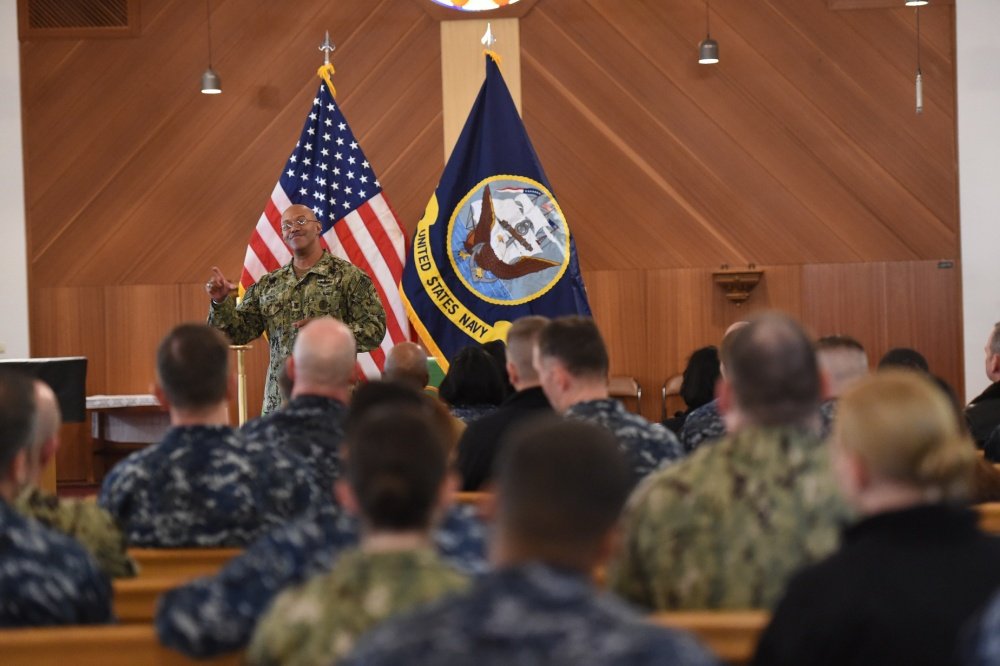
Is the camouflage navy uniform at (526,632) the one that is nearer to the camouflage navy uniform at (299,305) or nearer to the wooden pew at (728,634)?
the wooden pew at (728,634)

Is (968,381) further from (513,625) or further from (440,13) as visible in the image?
(513,625)

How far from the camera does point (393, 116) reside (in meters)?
9.75

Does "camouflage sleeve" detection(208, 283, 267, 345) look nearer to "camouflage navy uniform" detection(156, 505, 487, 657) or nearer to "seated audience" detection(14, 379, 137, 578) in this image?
"seated audience" detection(14, 379, 137, 578)

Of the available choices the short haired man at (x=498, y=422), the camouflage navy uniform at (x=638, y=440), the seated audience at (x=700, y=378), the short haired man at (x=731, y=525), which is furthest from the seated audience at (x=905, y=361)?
the short haired man at (x=731, y=525)

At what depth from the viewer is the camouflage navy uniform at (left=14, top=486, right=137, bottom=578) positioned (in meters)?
2.71

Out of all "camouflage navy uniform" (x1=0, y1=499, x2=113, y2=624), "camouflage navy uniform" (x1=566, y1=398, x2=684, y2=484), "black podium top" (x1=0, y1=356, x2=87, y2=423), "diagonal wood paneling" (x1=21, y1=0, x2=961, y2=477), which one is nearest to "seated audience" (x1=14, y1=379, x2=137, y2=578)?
"camouflage navy uniform" (x1=0, y1=499, x2=113, y2=624)

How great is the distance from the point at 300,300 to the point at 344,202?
74.7 inches

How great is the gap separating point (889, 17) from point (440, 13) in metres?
3.37

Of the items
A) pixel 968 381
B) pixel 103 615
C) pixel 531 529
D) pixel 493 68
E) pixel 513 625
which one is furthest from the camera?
pixel 968 381

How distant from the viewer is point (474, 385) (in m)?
5.35

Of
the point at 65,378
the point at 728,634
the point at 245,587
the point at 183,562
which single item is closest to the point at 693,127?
the point at 65,378

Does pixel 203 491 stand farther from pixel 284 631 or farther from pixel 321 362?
pixel 284 631

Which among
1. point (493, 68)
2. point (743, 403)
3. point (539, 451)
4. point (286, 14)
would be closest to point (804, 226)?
point (493, 68)

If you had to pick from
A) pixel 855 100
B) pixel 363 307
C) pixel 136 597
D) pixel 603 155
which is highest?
pixel 855 100
